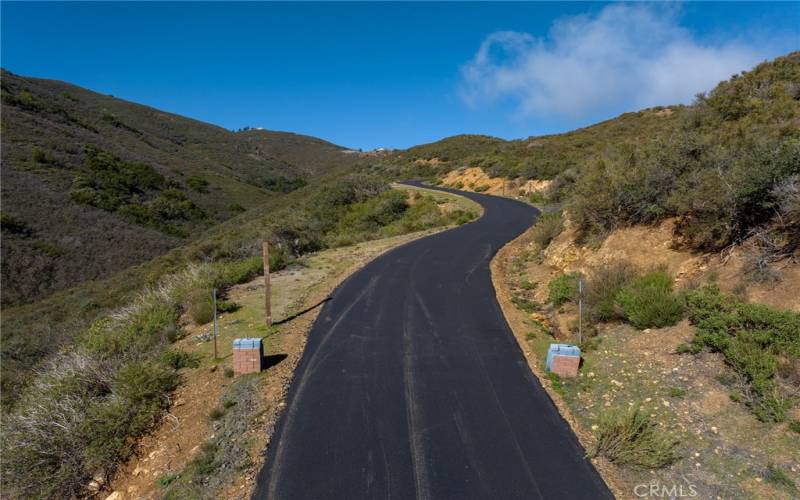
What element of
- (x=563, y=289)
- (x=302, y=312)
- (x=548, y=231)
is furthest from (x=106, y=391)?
(x=548, y=231)

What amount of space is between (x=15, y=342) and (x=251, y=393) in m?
13.9

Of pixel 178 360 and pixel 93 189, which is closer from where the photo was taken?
pixel 178 360

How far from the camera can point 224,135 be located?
98438 mm

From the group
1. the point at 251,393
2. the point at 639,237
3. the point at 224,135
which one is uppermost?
the point at 224,135

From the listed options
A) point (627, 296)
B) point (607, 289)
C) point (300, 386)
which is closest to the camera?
point (300, 386)

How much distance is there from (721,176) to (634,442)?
23.1ft

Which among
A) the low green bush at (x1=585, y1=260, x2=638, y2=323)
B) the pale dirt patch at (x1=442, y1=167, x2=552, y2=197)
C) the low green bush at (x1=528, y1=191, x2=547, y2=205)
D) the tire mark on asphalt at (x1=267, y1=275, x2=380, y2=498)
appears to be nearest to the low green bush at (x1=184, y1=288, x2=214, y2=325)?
the tire mark on asphalt at (x1=267, y1=275, x2=380, y2=498)

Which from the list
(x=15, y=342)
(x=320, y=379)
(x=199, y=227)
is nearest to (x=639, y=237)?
(x=320, y=379)

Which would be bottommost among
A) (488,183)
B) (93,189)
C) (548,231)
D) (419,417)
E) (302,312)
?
(419,417)

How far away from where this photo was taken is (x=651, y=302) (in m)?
8.98

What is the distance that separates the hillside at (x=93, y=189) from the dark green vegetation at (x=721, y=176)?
3088 centimetres

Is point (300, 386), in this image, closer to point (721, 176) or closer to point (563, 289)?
point (563, 289)

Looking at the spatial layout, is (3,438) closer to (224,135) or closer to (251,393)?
(251,393)

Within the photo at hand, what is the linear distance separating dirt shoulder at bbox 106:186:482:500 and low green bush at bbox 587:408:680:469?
5145 mm
